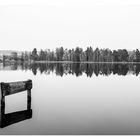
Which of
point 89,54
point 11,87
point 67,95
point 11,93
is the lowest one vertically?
point 67,95

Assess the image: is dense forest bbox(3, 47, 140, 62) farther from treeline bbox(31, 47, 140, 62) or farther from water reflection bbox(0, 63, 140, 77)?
water reflection bbox(0, 63, 140, 77)

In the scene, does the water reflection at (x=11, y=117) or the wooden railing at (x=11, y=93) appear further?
the water reflection at (x=11, y=117)

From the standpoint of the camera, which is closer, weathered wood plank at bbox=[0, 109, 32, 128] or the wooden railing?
the wooden railing

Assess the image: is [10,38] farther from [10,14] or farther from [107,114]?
[107,114]

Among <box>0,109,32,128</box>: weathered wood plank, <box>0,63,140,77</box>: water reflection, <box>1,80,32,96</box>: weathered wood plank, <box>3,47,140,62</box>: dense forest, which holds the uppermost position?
<box>3,47,140,62</box>: dense forest

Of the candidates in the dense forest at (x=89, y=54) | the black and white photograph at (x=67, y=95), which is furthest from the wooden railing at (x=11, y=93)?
the dense forest at (x=89, y=54)

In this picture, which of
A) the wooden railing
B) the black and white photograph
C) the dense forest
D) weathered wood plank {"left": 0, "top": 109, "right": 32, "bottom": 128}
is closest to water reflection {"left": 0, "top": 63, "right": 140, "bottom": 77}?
the dense forest

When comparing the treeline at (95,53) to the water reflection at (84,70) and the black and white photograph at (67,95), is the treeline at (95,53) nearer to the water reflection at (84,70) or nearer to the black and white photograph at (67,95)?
the water reflection at (84,70)

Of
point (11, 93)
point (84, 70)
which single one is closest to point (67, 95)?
point (11, 93)

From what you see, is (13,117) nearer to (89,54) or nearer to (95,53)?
(95,53)

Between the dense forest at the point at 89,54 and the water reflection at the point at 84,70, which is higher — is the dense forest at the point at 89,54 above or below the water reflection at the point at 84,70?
above

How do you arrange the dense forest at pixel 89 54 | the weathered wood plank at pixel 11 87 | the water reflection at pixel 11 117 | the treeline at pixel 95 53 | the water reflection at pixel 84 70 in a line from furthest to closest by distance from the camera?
the dense forest at pixel 89 54
the treeline at pixel 95 53
the water reflection at pixel 84 70
the water reflection at pixel 11 117
the weathered wood plank at pixel 11 87

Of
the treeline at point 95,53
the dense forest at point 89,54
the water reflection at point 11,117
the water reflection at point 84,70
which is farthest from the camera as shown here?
the dense forest at point 89,54

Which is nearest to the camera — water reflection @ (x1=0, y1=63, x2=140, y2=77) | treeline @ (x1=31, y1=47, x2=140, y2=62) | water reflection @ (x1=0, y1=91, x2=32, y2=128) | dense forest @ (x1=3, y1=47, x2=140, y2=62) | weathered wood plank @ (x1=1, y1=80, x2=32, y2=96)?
weathered wood plank @ (x1=1, y1=80, x2=32, y2=96)
